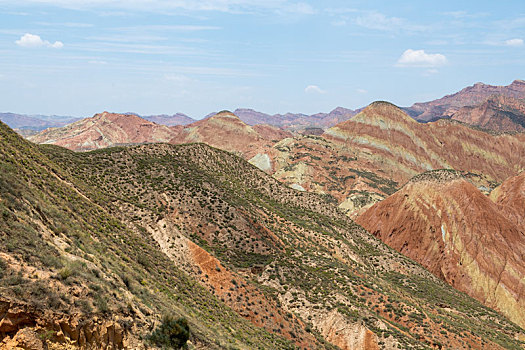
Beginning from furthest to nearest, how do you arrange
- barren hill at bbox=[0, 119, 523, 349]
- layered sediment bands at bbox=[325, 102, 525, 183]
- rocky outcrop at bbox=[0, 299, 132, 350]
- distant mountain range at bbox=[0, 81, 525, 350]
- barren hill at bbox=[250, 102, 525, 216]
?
layered sediment bands at bbox=[325, 102, 525, 183], barren hill at bbox=[250, 102, 525, 216], distant mountain range at bbox=[0, 81, 525, 350], barren hill at bbox=[0, 119, 523, 349], rocky outcrop at bbox=[0, 299, 132, 350]

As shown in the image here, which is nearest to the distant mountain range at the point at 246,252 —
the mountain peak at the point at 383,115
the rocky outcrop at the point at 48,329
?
the rocky outcrop at the point at 48,329

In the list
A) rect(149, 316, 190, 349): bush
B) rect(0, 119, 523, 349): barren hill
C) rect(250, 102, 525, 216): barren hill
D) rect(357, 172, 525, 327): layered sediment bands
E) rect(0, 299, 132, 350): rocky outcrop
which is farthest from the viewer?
rect(250, 102, 525, 216): barren hill

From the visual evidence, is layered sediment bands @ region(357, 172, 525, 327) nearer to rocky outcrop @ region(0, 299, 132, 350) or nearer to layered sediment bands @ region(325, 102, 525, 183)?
layered sediment bands @ region(325, 102, 525, 183)

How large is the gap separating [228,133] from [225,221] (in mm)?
157350

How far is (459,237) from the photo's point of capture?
66.8 metres

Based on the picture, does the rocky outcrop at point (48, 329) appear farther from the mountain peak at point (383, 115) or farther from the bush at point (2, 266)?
the mountain peak at point (383, 115)

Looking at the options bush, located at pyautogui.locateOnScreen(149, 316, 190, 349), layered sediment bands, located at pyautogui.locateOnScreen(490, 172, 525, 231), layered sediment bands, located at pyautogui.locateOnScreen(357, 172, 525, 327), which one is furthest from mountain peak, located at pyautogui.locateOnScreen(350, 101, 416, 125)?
bush, located at pyautogui.locateOnScreen(149, 316, 190, 349)

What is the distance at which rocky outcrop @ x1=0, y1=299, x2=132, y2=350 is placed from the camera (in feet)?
32.4

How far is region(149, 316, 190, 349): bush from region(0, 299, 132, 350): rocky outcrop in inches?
85.8

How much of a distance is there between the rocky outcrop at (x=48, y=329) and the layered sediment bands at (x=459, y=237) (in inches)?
2503

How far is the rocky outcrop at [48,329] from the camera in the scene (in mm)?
9883

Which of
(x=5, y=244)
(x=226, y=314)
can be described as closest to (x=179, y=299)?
(x=226, y=314)

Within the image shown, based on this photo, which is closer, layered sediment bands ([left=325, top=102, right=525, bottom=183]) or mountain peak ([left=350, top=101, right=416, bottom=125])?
layered sediment bands ([left=325, top=102, right=525, bottom=183])

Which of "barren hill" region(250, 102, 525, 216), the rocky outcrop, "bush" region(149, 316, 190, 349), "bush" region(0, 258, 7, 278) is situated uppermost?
"barren hill" region(250, 102, 525, 216)
